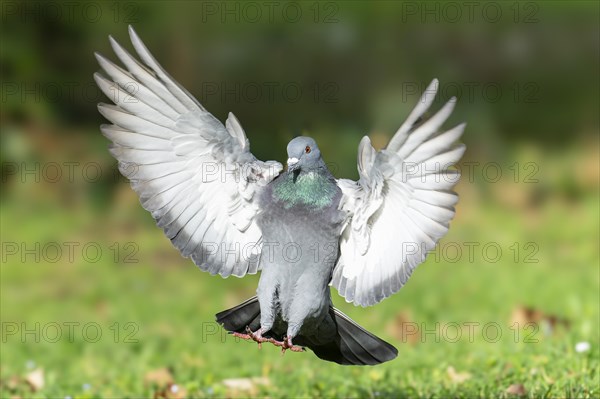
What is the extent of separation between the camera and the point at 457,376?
4391mm

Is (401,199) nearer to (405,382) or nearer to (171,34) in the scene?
(405,382)

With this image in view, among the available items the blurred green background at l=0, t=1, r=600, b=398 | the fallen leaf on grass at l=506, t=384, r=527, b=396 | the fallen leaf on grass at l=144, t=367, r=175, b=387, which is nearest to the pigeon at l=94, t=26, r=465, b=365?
the fallen leaf on grass at l=506, t=384, r=527, b=396

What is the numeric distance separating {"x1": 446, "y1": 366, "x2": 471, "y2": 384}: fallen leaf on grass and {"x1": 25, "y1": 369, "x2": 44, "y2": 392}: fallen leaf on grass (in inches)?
89.2

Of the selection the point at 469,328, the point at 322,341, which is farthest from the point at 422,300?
the point at 322,341

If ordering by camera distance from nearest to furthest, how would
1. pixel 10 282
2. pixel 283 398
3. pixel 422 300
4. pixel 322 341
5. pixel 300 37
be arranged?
1. pixel 322 341
2. pixel 283 398
3. pixel 422 300
4. pixel 10 282
5. pixel 300 37

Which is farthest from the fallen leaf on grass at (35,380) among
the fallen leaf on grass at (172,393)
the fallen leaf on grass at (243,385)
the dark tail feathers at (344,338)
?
the dark tail feathers at (344,338)

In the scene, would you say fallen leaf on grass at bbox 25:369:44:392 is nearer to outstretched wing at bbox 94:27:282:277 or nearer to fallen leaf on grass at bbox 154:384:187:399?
fallen leaf on grass at bbox 154:384:187:399

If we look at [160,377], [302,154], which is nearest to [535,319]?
[160,377]

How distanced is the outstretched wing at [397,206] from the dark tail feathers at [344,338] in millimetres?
160

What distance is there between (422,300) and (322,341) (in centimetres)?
349

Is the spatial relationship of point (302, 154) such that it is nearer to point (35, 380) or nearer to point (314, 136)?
point (35, 380)

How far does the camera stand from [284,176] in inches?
129

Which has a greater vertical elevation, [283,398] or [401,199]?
[401,199]

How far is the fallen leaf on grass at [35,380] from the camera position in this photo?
15.6 feet
